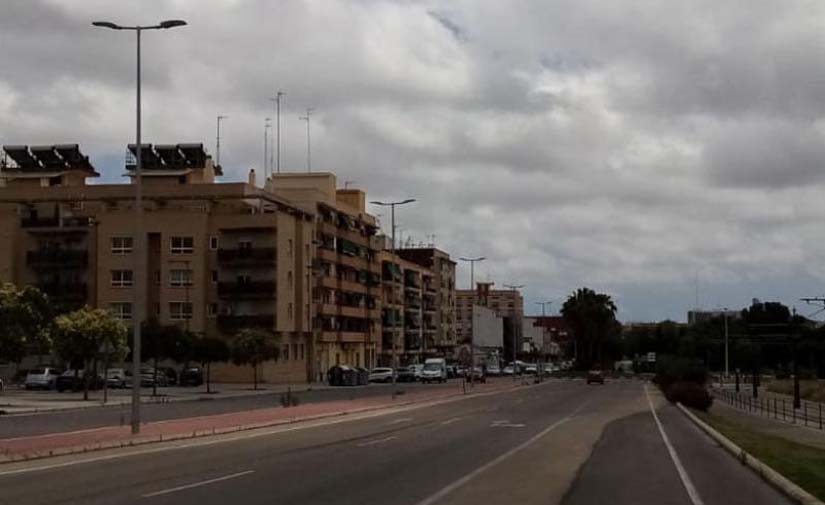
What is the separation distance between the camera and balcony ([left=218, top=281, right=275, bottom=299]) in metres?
95.8

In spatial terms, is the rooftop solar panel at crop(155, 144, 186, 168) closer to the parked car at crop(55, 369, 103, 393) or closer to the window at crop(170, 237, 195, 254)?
the window at crop(170, 237, 195, 254)

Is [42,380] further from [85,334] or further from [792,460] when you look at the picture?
[792,460]

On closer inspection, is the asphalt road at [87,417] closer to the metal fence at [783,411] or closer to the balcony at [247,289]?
the metal fence at [783,411]

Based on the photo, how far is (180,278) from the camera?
3812 inches

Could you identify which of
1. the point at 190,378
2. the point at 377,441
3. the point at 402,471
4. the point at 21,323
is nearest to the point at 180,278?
the point at 190,378

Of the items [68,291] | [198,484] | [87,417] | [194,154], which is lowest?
[87,417]

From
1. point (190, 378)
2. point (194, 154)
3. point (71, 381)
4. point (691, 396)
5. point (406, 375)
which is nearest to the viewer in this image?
point (691, 396)

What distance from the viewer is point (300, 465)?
21766 mm

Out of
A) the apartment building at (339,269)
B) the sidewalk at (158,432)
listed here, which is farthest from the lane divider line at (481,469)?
the apartment building at (339,269)

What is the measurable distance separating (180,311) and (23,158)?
82.5ft

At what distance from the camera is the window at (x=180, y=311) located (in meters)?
96.3

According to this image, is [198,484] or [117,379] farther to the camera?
[117,379]

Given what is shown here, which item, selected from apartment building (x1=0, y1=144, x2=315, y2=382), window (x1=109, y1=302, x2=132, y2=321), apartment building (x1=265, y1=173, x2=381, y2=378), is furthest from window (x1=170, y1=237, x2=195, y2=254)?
apartment building (x1=265, y1=173, x2=381, y2=378)

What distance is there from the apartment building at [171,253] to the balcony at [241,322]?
0.28 ft
